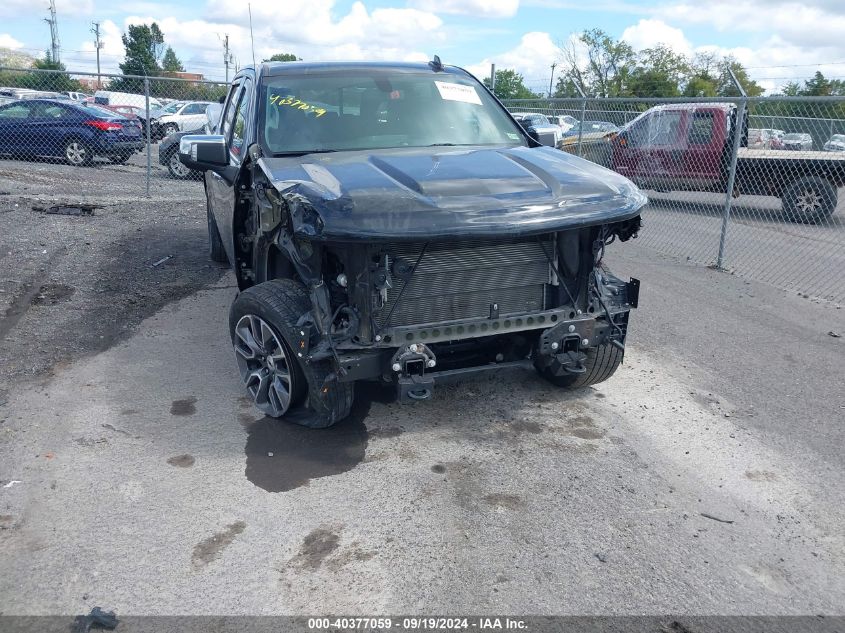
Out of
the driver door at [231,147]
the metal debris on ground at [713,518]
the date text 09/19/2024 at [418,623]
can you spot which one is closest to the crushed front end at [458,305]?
the metal debris on ground at [713,518]

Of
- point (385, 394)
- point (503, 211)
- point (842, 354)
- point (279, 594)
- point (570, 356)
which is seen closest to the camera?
point (279, 594)

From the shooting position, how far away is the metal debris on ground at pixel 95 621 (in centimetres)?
278

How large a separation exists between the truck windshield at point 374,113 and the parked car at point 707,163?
622cm

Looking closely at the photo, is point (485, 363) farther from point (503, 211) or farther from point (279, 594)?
point (279, 594)

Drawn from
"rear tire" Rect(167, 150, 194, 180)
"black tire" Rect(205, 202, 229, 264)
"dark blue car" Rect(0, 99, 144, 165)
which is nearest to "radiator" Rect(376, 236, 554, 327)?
"black tire" Rect(205, 202, 229, 264)

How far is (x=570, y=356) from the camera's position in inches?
173

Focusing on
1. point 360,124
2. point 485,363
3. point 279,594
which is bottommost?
point 279,594

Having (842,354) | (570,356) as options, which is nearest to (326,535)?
(570,356)

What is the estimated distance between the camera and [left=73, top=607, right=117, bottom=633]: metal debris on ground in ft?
9.12

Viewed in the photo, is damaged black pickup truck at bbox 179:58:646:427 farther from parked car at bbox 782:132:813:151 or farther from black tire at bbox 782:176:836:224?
black tire at bbox 782:176:836:224

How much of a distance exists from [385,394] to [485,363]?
85 centimetres

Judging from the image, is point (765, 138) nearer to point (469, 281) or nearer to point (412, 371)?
point (469, 281)

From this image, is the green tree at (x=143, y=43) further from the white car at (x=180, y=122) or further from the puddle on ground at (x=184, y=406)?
the puddle on ground at (x=184, y=406)

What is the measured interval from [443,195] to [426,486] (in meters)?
1.48
